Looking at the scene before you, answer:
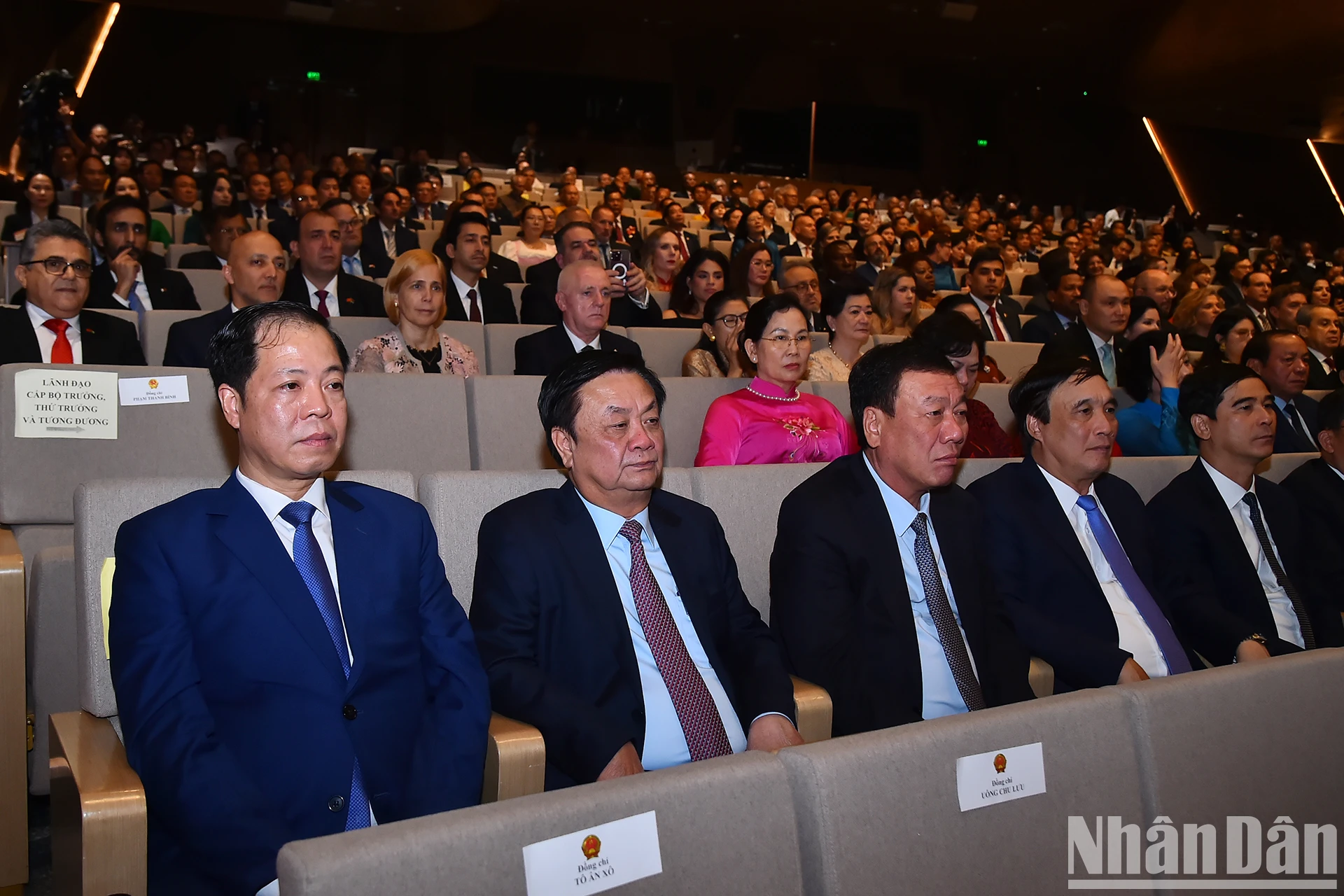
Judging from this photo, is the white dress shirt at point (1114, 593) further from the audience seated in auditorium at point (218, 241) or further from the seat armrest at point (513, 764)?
the audience seated in auditorium at point (218, 241)

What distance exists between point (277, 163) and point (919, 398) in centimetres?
800

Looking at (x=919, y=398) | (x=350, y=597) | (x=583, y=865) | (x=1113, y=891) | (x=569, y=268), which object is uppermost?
(x=569, y=268)

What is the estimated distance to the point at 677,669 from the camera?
5.62ft

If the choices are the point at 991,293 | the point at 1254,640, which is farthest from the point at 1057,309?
the point at 1254,640

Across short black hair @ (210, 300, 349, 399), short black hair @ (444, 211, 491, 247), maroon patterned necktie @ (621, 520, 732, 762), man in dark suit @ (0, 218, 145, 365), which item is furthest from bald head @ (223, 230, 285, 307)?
maroon patterned necktie @ (621, 520, 732, 762)

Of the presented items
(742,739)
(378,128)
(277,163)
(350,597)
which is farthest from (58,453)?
(378,128)

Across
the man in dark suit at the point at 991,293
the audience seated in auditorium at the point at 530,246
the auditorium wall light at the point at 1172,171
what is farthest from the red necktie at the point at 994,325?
the auditorium wall light at the point at 1172,171

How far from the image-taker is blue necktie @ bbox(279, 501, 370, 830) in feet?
4.69

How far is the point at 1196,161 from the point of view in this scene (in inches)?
639

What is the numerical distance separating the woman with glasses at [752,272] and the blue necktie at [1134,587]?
2806mm

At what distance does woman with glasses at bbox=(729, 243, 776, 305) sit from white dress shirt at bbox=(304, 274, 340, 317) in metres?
1.86

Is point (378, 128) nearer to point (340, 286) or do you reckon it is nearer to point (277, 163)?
point (277, 163)

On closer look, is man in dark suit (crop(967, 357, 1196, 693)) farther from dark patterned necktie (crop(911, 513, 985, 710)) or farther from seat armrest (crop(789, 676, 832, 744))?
seat armrest (crop(789, 676, 832, 744))

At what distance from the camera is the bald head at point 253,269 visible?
3.47 meters
